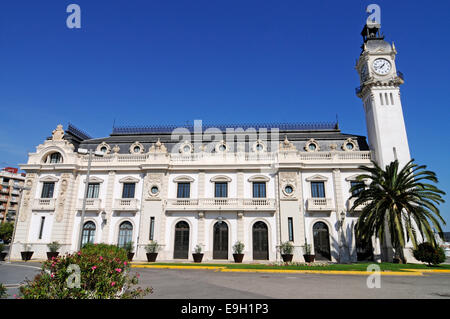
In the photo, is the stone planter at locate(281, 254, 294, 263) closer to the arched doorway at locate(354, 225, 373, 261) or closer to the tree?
the arched doorway at locate(354, 225, 373, 261)

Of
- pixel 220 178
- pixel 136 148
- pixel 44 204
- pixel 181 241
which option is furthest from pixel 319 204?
pixel 44 204

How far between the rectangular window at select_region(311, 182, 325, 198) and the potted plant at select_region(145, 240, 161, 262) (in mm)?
16418

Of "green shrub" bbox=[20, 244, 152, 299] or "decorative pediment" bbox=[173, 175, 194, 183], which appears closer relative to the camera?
"green shrub" bbox=[20, 244, 152, 299]

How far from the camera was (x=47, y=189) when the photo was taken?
102 feet

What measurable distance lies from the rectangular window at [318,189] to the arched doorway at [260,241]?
240 inches

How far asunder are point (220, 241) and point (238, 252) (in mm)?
2732

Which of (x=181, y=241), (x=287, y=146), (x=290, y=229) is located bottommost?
(x=181, y=241)

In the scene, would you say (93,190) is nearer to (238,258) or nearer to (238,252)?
(238,252)

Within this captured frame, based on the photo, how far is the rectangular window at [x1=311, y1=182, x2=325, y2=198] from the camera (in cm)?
2875

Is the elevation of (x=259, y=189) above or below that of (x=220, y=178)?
below

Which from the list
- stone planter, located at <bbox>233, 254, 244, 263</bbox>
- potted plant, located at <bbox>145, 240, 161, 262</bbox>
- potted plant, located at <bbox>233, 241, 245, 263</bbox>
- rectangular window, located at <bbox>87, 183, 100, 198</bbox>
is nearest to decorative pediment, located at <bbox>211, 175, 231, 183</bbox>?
potted plant, located at <bbox>233, 241, 245, 263</bbox>

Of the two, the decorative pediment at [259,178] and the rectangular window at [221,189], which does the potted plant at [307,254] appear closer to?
the decorative pediment at [259,178]

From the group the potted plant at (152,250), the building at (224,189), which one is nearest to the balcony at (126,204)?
the building at (224,189)
